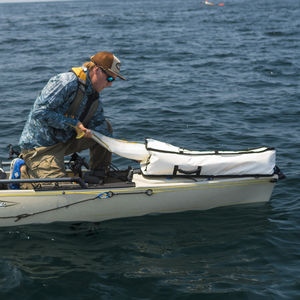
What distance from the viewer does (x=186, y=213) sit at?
23.4 feet

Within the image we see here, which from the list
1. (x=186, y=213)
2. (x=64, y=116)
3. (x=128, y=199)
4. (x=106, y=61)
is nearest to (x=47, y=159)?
(x=64, y=116)

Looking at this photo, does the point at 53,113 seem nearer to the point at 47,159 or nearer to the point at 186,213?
the point at 47,159

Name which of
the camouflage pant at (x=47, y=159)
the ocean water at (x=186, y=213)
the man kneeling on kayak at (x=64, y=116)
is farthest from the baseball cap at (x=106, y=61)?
the ocean water at (x=186, y=213)

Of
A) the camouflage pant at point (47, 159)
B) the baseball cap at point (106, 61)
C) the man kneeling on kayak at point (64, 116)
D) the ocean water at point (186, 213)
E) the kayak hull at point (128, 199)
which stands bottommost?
the ocean water at point (186, 213)

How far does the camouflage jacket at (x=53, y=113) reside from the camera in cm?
616

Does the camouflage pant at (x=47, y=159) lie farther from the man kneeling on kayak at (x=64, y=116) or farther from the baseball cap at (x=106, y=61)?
the baseball cap at (x=106, y=61)

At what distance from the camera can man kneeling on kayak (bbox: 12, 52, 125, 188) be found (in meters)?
6.20

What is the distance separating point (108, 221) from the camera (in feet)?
22.8

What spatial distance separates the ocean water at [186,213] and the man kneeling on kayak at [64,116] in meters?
1.00

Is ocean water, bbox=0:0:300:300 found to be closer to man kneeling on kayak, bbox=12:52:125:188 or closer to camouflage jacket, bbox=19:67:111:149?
man kneeling on kayak, bbox=12:52:125:188

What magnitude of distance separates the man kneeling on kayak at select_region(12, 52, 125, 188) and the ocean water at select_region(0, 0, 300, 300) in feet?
3.27

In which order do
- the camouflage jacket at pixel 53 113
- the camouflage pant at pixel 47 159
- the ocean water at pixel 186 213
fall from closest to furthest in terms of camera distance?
the ocean water at pixel 186 213 → the camouflage jacket at pixel 53 113 → the camouflage pant at pixel 47 159

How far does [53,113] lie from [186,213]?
2.51m

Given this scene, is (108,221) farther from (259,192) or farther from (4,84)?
(4,84)
